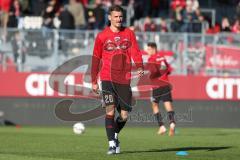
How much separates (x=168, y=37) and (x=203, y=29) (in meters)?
4.16

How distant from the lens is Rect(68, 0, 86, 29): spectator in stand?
98.3ft

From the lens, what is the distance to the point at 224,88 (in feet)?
88.6

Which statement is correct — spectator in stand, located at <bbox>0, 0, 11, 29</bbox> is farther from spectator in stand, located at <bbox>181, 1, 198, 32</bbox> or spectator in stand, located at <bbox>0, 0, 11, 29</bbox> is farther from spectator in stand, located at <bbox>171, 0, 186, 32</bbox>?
spectator in stand, located at <bbox>181, 1, 198, 32</bbox>

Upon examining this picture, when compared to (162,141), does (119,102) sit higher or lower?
higher

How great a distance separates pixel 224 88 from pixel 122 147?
1117 centimetres

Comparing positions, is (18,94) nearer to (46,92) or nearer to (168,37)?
(46,92)

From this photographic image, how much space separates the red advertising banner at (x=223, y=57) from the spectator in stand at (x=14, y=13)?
7.06 meters

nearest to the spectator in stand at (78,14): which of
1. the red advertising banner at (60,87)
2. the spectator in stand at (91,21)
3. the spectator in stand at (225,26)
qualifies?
the spectator in stand at (91,21)

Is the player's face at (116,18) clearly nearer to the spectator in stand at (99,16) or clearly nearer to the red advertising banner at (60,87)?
the red advertising banner at (60,87)

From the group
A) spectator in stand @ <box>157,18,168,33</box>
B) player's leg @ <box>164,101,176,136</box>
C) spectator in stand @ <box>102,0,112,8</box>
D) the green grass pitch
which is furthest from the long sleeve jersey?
spectator in stand @ <box>102,0,112,8</box>

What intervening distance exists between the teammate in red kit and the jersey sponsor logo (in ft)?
41.5

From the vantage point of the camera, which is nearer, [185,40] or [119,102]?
[119,102]

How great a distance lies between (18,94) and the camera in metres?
26.1

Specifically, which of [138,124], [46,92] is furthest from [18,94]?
[138,124]
